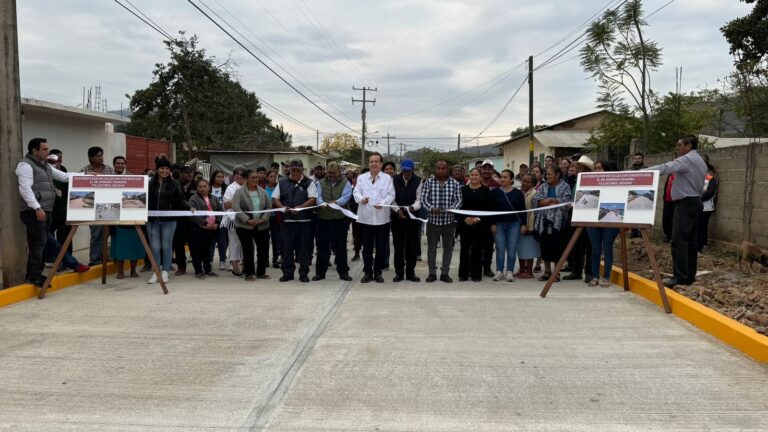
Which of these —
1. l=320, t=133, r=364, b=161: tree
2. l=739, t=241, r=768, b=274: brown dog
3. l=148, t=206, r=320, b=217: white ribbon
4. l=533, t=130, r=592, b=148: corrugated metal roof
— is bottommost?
l=739, t=241, r=768, b=274: brown dog

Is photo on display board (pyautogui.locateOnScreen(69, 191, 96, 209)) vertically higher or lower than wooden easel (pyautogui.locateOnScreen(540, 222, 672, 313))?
higher

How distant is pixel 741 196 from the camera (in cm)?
943

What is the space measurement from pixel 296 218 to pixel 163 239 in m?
2.10

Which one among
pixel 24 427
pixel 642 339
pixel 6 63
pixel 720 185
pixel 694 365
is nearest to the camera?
pixel 24 427

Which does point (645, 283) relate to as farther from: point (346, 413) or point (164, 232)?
point (164, 232)

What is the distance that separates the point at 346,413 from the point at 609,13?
13.7m

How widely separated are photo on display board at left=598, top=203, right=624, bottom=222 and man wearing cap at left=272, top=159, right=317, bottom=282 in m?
4.24

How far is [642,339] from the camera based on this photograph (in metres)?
5.68

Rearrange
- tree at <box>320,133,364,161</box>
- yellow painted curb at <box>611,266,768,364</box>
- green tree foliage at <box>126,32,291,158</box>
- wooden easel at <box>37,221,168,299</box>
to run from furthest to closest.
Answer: tree at <box>320,133,364,161</box>, green tree foliage at <box>126,32,291,158</box>, wooden easel at <box>37,221,168,299</box>, yellow painted curb at <box>611,266,768,364</box>

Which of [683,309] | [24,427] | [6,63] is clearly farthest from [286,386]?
[6,63]

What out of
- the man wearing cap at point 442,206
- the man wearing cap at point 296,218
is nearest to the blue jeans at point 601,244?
the man wearing cap at point 442,206

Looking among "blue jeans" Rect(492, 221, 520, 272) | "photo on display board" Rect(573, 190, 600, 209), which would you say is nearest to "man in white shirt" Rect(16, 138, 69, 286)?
"blue jeans" Rect(492, 221, 520, 272)

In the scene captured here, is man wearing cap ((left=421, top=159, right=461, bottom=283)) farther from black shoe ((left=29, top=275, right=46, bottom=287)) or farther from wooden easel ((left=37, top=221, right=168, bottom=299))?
black shoe ((left=29, top=275, right=46, bottom=287))

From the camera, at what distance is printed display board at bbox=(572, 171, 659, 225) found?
23.1 feet
